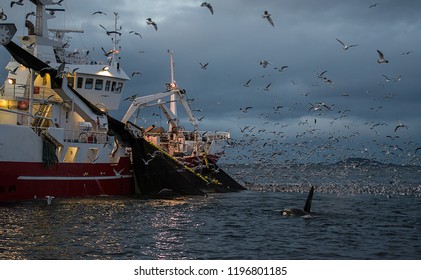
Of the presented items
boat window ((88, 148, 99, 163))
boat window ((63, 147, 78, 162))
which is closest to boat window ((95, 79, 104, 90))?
boat window ((88, 148, 99, 163))

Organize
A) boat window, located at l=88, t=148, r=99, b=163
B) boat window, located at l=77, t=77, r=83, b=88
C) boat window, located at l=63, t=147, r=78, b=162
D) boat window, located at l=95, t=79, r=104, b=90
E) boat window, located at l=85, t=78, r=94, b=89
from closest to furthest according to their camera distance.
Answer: boat window, located at l=63, t=147, r=78, b=162, boat window, located at l=88, t=148, r=99, b=163, boat window, located at l=77, t=77, r=83, b=88, boat window, located at l=85, t=78, r=94, b=89, boat window, located at l=95, t=79, r=104, b=90

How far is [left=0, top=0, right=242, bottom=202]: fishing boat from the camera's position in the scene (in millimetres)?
36219

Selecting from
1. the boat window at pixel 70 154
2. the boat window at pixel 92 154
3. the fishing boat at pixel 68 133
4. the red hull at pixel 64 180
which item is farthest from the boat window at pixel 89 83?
the boat window at pixel 70 154

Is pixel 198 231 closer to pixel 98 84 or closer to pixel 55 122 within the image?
pixel 55 122

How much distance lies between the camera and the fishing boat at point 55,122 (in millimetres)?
35844

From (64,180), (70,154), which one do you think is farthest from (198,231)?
(70,154)

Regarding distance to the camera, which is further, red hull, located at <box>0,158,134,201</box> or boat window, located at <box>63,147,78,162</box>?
boat window, located at <box>63,147,78,162</box>

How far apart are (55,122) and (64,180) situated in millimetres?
4932

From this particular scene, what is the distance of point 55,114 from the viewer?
138ft

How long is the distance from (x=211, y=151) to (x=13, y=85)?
31.1m

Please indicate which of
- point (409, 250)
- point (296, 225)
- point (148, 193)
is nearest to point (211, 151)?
point (148, 193)

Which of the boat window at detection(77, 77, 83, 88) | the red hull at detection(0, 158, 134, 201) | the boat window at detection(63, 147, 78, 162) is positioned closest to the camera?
the red hull at detection(0, 158, 134, 201)

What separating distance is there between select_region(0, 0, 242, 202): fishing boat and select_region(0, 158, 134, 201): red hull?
2.5 inches

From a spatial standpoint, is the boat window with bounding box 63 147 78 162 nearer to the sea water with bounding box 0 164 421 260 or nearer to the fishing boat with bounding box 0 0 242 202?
the fishing boat with bounding box 0 0 242 202
